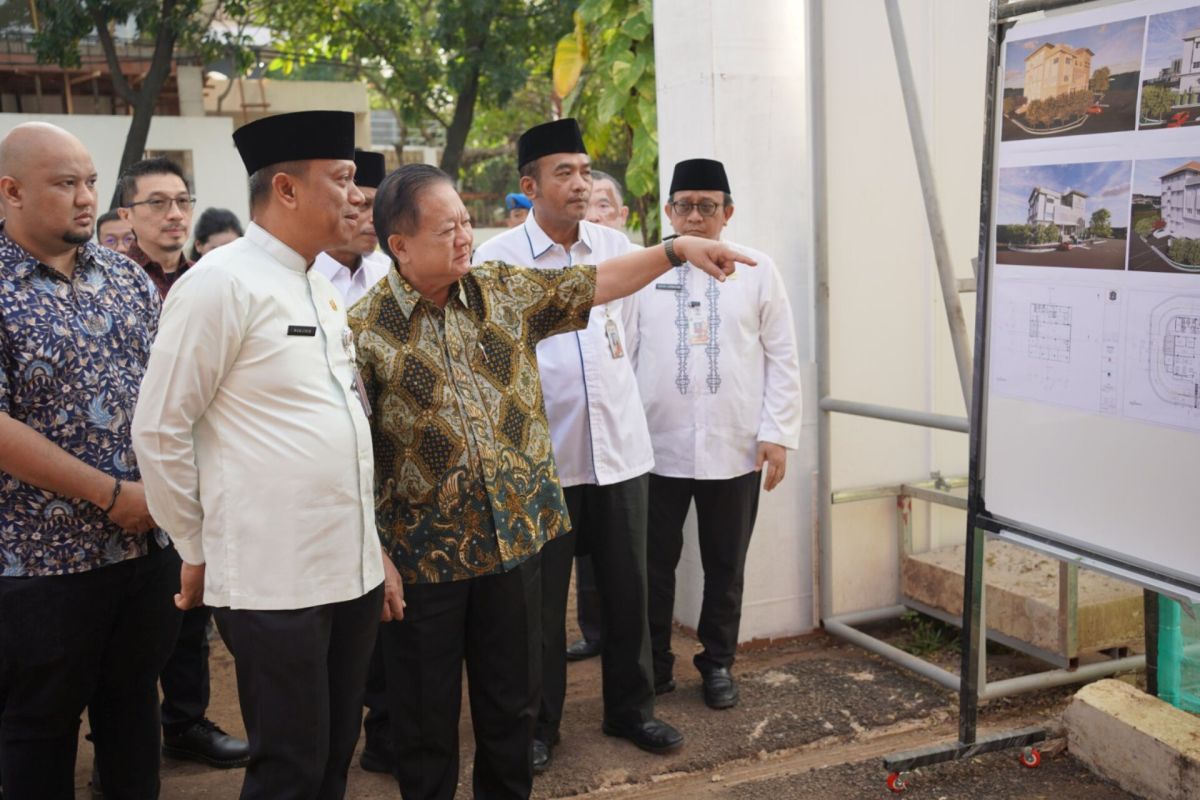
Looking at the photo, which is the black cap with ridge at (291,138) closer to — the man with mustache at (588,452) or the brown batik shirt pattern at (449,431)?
the brown batik shirt pattern at (449,431)

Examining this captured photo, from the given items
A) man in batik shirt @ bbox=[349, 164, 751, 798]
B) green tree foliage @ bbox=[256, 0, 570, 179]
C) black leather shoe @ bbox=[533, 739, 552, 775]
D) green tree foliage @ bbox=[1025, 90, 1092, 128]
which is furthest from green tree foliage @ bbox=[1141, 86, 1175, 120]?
green tree foliage @ bbox=[256, 0, 570, 179]

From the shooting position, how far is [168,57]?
1311 centimetres

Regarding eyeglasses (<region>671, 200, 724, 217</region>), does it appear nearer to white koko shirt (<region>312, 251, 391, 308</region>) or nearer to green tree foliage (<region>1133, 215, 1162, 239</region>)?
white koko shirt (<region>312, 251, 391, 308</region>)

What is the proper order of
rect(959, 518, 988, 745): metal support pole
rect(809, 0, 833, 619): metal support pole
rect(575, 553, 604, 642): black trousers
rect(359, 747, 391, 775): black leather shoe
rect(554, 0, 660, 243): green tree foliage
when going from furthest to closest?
rect(554, 0, 660, 243): green tree foliage → rect(575, 553, 604, 642): black trousers → rect(809, 0, 833, 619): metal support pole → rect(359, 747, 391, 775): black leather shoe → rect(959, 518, 988, 745): metal support pole

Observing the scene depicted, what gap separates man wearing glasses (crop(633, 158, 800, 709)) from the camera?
420 centimetres

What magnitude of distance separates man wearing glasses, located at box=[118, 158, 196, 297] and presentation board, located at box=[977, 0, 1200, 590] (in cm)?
276

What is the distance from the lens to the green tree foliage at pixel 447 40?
1480 cm

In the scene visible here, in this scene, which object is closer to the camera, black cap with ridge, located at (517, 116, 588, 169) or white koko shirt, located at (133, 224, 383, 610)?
white koko shirt, located at (133, 224, 383, 610)

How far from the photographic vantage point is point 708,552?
14.1 ft


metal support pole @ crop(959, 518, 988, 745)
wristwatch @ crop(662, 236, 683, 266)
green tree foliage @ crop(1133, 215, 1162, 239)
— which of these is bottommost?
metal support pole @ crop(959, 518, 988, 745)

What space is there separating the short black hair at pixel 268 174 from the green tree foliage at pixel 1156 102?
6.45ft

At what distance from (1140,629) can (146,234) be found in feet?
13.0

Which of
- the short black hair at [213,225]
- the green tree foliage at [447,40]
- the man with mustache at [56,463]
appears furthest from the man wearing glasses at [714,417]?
the green tree foliage at [447,40]

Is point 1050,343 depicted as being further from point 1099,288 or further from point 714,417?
point 714,417
